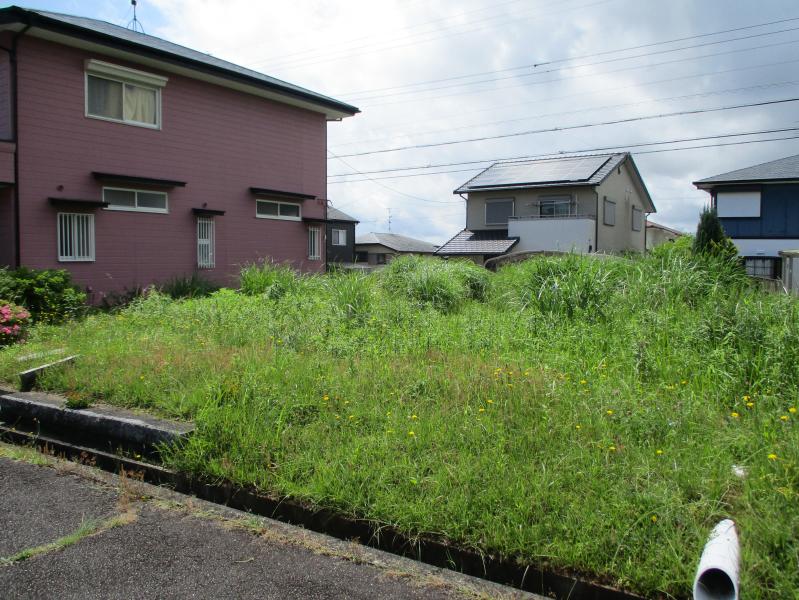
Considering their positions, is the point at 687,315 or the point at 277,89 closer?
the point at 687,315

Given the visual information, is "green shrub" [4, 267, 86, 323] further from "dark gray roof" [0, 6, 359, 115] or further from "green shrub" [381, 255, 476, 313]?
"green shrub" [381, 255, 476, 313]

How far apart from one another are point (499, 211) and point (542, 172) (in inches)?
105

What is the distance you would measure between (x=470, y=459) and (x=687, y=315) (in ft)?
12.2

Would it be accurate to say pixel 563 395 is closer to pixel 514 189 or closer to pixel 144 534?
pixel 144 534

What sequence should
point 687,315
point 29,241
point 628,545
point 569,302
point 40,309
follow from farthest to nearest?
point 29,241 < point 40,309 < point 569,302 < point 687,315 < point 628,545

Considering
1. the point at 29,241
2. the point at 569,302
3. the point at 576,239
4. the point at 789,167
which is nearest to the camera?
the point at 569,302

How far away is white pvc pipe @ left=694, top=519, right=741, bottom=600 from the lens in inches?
94.0

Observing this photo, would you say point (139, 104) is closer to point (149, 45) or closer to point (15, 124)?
point (149, 45)

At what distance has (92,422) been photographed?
4.70 metres

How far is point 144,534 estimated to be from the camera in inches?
134

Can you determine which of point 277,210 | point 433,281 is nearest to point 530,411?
point 433,281

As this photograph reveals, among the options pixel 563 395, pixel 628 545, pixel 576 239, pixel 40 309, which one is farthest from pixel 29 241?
pixel 576 239

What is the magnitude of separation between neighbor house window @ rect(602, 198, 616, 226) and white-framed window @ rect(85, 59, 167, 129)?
19.7m

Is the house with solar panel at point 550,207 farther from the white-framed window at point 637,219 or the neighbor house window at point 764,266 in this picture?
the neighbor house window at point 764,266
